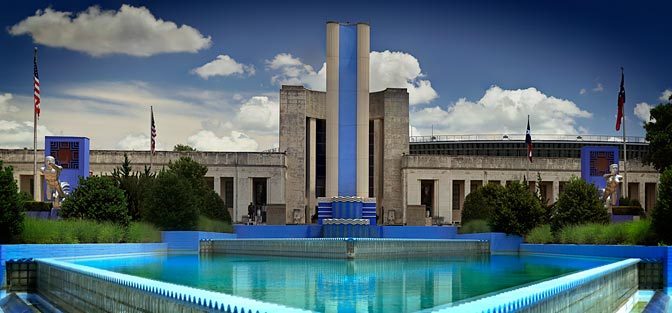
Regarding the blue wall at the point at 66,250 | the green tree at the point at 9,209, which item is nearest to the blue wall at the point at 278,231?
the blue wall at the point at 66,250

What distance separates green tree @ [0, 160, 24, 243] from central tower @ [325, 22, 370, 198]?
22758mm

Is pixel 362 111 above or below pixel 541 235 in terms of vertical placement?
above

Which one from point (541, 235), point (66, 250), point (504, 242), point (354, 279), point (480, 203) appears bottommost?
point (354, 279)

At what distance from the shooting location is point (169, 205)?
1214 inches

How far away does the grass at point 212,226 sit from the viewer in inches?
1316

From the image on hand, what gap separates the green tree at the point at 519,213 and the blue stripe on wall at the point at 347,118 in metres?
11.7

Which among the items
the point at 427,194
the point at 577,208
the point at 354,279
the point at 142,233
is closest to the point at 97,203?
the point at 142,233

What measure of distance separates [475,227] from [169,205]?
14011mm

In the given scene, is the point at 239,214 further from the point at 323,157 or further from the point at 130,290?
the point at 130,290

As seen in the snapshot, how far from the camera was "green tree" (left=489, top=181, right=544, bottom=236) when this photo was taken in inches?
1214

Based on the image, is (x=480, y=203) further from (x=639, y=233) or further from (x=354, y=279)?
(x=354, y=279)

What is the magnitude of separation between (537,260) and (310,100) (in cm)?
3322

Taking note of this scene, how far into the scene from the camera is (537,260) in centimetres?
2542

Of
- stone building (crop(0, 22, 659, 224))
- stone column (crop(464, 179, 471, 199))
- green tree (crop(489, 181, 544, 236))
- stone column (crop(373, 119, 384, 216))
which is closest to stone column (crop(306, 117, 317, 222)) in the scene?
stone building (crop(0, 22, 659, 224))
